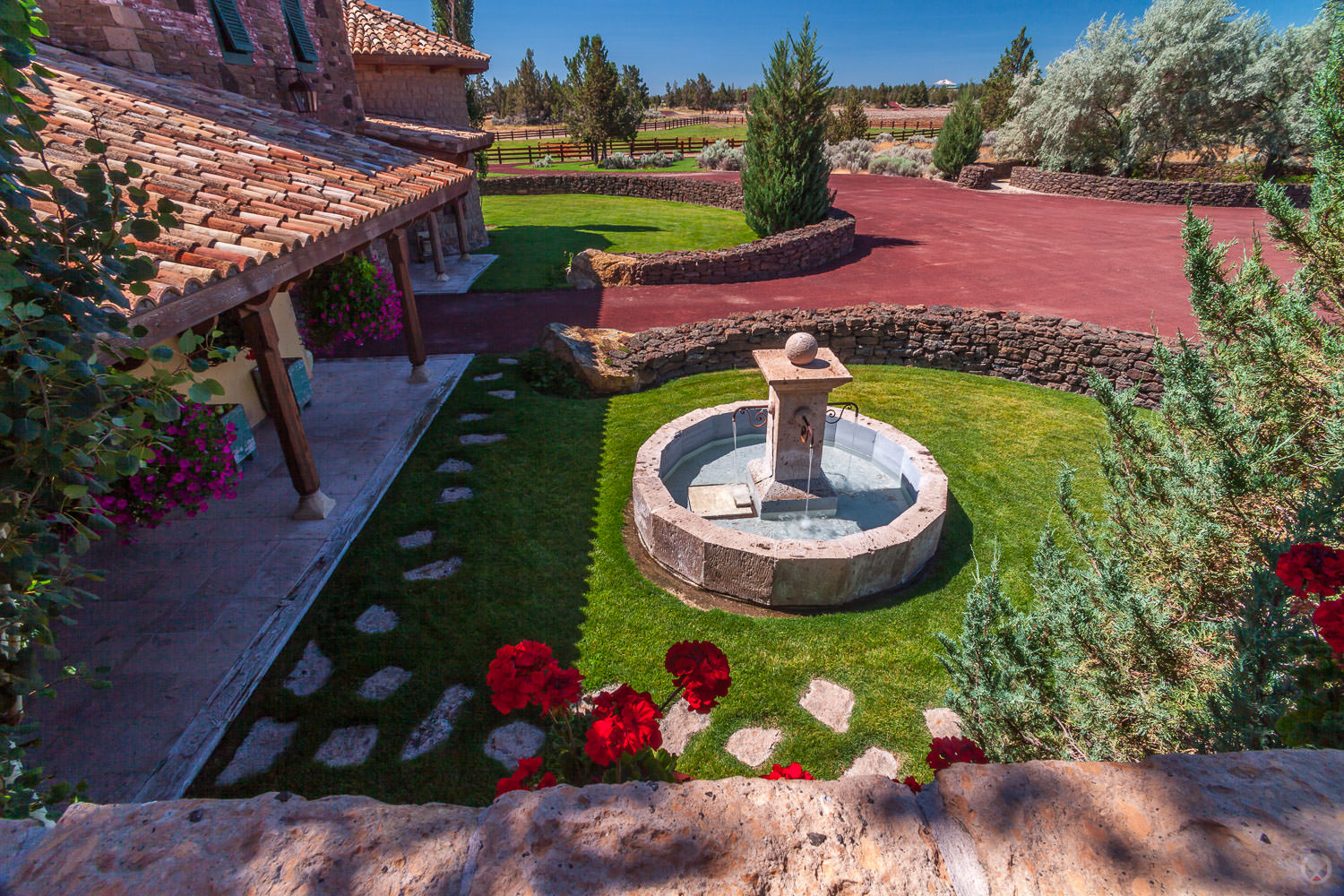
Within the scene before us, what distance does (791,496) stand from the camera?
6203 mm

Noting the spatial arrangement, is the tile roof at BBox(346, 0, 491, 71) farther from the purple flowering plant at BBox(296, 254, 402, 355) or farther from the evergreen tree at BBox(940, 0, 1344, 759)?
the evergreen tree at BBox(940, 0, 1344, 759)

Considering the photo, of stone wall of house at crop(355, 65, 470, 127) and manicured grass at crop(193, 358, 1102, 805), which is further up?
stone wall of house at crop(355, 65, 470, 127)

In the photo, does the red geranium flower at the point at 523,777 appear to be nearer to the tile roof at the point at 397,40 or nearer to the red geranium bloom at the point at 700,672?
the red geranium bloom at the point at 700,672

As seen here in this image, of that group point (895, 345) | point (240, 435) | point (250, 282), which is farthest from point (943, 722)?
point (895, 345)

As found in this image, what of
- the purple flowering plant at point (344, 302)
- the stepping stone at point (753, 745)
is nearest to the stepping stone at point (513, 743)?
the stepping stone at point (753, 745)

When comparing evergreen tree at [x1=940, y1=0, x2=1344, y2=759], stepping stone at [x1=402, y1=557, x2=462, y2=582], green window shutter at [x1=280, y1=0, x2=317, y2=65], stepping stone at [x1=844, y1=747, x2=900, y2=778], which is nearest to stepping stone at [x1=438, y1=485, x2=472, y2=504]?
stepping stone at [x1=402, y1=557, x2=462, y2=582]

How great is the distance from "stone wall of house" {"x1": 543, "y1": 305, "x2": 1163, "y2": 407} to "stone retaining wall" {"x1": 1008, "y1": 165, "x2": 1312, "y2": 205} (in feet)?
51.2

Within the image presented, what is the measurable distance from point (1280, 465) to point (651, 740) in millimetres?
3446

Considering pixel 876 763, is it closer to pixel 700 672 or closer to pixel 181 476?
pixel 700 672

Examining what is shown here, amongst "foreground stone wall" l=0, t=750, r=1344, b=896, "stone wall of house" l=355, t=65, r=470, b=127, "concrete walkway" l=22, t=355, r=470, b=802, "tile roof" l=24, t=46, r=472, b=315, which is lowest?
"concrete walkway" l=22, t=355, r=470, b=802

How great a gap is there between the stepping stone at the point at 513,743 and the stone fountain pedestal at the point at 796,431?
314cm

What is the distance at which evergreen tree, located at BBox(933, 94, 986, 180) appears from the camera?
86.3ft

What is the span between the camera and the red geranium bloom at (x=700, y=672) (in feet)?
7.37

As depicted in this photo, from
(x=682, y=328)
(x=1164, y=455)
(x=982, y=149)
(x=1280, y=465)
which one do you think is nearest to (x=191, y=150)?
(x=682, y=328)
